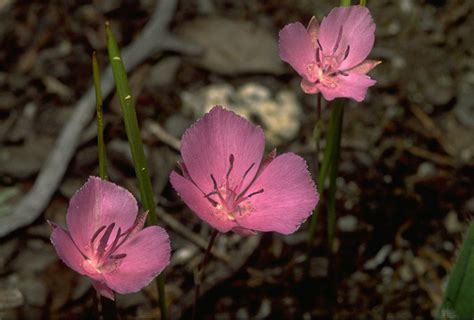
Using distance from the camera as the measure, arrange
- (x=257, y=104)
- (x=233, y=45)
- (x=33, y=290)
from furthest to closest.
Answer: (x=233, y=45), (x=257, y=104), (x=33, y=290)

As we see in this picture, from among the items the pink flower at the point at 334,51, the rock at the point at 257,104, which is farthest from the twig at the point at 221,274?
the pink flower at the point at 334,51

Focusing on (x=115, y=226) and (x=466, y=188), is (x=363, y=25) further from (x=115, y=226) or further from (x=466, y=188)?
(x=466, y=188)

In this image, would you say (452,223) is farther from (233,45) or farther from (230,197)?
(230,197)

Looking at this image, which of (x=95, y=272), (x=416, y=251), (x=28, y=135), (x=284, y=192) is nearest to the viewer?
(x=95, y=272)

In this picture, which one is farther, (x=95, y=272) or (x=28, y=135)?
(x=28, y=135)

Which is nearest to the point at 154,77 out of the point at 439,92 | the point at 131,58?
the point at 131,58

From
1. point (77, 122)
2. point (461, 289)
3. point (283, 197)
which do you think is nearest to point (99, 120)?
point (283, 197)

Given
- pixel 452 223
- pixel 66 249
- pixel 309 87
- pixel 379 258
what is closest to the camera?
pixel 66 249
